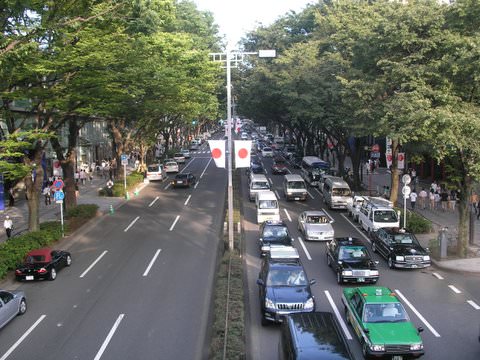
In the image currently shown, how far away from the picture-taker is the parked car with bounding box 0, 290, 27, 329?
16719 mm

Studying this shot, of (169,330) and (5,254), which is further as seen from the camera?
(5,254)

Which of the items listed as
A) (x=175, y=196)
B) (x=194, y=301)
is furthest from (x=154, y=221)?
(x=194, y=301)

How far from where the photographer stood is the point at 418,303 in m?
18.4

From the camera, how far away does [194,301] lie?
18844mm

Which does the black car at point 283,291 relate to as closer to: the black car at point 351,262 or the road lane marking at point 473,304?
the black car at point 351,262

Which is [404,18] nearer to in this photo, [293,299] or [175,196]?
[293,299]

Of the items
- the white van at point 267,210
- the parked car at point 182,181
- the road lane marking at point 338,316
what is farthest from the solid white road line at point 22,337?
the parked car at point 182,181

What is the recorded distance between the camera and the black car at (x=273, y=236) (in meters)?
24.4

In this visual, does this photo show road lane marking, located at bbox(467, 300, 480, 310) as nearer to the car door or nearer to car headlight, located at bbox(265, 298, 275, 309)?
car headlight, located at bbox(265, 298, 275, 309)

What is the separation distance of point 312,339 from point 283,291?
16.0ft

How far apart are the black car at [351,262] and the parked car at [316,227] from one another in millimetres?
4430

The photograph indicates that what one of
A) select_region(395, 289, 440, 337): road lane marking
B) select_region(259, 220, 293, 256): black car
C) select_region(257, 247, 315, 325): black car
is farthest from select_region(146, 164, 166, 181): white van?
select_region(395, 289, 440, 337): road lane marking

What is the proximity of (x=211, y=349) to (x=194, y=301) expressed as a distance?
16.2ft

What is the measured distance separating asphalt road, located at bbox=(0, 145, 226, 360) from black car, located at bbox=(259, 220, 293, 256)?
8.40 ft
